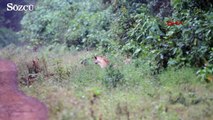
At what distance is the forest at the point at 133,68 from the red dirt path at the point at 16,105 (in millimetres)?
212

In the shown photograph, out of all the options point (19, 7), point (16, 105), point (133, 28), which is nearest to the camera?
point (16, 105)

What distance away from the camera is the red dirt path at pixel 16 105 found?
7.93 metres

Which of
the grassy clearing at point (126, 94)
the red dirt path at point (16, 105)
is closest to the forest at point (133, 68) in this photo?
the grassy clearing at point (126, 94)

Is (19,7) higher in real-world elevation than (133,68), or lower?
higher

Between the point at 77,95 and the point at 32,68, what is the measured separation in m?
3.75

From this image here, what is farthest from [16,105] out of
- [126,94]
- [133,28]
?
[133,28]

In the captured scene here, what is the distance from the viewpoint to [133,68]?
37.1ft

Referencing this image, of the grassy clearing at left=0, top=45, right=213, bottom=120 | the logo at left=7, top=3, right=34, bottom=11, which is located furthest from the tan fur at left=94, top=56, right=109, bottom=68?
the logo at left=7, top=3, right=34, bottom=11

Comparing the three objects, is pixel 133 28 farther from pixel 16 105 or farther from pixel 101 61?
pixel 16 105

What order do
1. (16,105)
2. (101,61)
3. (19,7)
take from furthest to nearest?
(19,7) < (101,61) < (16,105)

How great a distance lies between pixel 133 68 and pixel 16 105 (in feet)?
12.7

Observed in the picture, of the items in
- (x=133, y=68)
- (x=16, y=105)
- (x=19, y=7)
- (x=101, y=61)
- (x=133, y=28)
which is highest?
(x=19, y=7)

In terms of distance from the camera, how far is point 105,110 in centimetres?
774

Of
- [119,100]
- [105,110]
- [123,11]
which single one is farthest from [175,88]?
[123,11]
